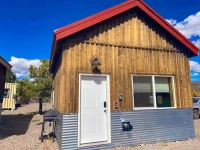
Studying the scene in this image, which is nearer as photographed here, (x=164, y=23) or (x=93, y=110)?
(x=93, y=110)

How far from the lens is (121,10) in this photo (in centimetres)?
606

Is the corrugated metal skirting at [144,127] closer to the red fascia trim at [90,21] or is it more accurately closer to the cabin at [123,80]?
the cabin at [123,80]

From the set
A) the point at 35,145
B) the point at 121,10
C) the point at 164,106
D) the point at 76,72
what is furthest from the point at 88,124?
the point at 121,10

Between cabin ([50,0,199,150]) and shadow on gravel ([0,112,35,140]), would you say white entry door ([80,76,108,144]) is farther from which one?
shadow on gravel ([0,112,35,140])

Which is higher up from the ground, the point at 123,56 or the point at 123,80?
the point at 123,56

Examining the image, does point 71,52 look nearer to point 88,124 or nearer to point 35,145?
point 88,124

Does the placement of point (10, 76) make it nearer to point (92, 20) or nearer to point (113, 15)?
point (92, 20)

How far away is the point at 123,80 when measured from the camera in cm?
587

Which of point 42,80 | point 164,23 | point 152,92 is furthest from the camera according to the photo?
point 42,80

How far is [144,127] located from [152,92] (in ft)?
4.40

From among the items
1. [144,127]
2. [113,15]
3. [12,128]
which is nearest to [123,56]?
[113,15]

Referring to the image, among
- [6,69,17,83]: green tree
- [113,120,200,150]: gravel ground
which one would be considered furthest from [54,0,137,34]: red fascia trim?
[6,69,17,83]: green tree

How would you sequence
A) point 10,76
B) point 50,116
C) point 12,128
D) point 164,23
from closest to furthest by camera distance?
point 50,116
point 164,23
point 12,128
point 10,76

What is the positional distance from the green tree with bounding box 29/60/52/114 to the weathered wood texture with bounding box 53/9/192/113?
356 inches
